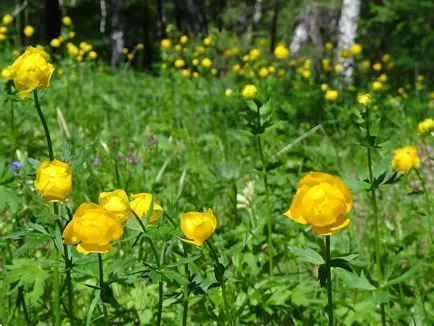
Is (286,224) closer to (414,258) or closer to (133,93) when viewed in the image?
(414,258)

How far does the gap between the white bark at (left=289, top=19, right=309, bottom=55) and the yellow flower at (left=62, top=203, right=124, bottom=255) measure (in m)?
5.93

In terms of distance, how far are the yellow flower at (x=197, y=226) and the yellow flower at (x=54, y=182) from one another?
0.58 ft

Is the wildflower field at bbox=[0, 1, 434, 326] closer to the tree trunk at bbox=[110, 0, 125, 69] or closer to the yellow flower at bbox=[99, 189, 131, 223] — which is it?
the yellow flower at bbox=[99, 189, 131, 223]

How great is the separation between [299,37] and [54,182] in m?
6.20

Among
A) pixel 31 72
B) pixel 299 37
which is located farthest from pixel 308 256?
pixel 299 37

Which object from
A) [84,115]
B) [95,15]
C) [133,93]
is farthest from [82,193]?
[95,15]

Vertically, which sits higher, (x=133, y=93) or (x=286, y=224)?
(x=286, y=224)

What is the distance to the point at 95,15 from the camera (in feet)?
73.9

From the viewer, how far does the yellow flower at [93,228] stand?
0.81 meters

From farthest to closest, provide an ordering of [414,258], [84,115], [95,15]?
[95,15], [84,115], [414,258]

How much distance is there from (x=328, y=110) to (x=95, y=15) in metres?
20.1

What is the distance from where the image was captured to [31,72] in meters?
1.01

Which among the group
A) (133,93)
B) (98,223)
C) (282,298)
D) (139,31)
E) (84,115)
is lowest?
(139,31)

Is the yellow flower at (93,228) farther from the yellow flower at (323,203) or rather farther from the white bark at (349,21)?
the white bark at (349,21)
